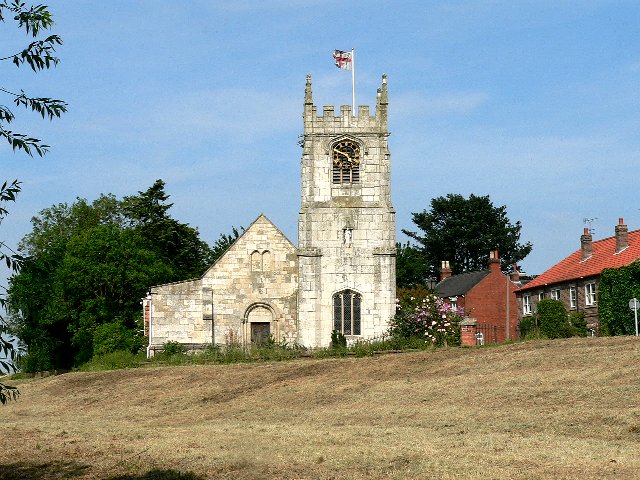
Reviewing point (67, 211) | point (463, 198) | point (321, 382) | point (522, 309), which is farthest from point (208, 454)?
point (463, 198)

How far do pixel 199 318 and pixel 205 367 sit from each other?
832 cm

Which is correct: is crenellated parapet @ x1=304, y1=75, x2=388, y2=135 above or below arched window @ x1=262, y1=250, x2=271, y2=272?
above

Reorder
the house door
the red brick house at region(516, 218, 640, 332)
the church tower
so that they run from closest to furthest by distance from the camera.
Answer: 1. the church tower
2. the house door
3. the red brick house at region(516, 218, 640, 332)

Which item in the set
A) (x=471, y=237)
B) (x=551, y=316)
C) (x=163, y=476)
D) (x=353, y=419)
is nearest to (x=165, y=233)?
(x=551, y=316)

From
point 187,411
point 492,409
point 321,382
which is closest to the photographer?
point 492,409

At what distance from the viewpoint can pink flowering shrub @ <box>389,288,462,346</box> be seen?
155 ft

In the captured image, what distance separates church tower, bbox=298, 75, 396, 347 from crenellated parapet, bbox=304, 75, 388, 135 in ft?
0.17

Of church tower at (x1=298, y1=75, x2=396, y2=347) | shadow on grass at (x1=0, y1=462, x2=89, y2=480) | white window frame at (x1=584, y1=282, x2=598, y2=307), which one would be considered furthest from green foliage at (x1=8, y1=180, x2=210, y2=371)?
shadow on grass at (x1=0, y1=462, x2=89, y2=480)

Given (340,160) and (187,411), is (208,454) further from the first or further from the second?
(340,160)

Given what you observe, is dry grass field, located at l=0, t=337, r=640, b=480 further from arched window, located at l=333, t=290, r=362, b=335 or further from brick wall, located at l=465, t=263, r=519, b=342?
brick wall, located at l=465, t=263, r=519, b=342

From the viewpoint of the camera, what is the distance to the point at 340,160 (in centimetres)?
5138

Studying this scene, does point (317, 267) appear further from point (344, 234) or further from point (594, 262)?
point (594, 262)

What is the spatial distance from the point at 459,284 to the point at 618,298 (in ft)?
100

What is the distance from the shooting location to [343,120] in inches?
2036
